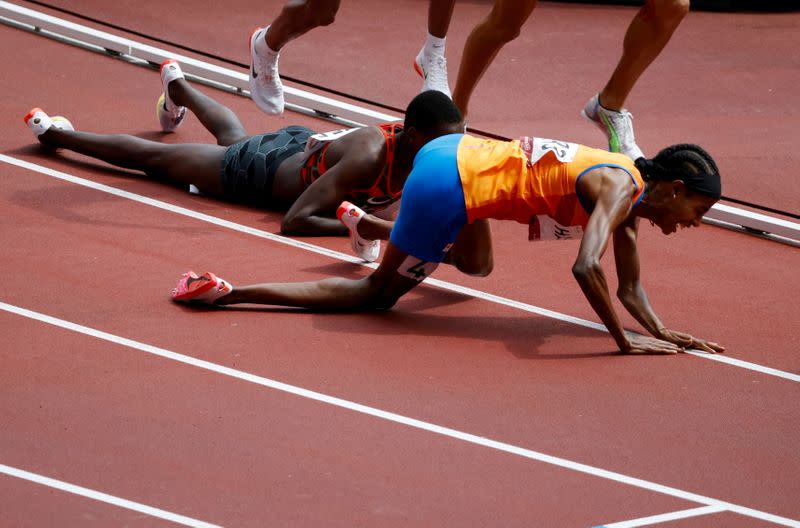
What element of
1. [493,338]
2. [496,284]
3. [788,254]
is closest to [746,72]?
[788,254]

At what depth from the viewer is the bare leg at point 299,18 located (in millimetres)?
7363

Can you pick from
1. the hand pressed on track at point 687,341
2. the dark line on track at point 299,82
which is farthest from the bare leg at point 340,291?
the dark line on track at point 299,82

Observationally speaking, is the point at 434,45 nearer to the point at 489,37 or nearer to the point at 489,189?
the point at 489,37

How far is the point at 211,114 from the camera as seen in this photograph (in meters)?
7.76

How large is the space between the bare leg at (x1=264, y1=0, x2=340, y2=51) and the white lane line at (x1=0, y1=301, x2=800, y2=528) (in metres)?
2.59

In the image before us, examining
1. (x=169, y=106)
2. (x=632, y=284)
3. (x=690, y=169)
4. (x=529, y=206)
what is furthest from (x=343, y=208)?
(x=169, y=106)

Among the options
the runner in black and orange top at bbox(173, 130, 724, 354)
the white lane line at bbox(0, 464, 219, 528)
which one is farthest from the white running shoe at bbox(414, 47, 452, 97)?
the white lane line at bbox(0, 464, 219, 528)

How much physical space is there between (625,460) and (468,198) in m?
1.44

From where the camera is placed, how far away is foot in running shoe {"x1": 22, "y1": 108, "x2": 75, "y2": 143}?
757cm

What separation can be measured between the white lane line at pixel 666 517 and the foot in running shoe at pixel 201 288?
2.16m

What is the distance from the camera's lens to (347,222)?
21.0ft

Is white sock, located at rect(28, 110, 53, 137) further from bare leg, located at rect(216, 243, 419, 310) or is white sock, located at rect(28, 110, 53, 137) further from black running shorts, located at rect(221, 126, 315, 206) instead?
bare leg, located at rect(216, 243, 419, 310)

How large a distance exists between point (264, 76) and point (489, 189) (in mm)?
2428

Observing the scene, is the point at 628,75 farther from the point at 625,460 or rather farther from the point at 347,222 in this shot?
the point at 625,460
